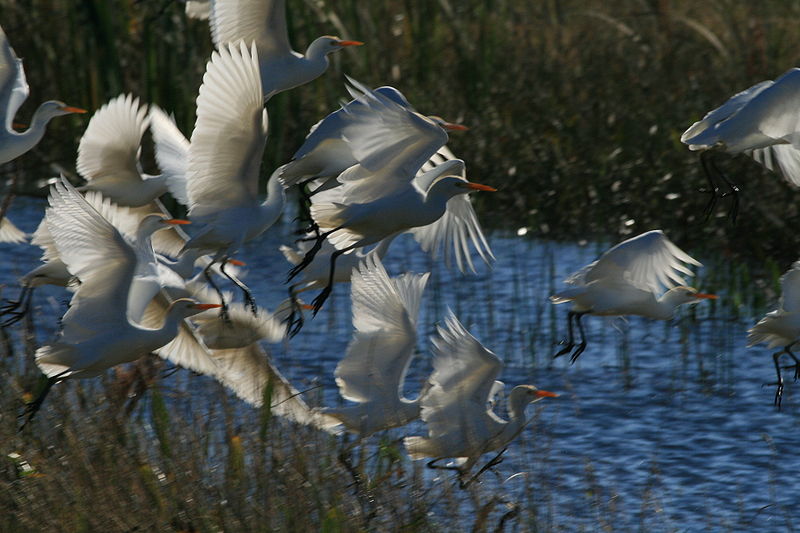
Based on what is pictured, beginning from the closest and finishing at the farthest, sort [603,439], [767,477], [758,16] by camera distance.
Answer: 1. [767,477]
2. [603,439]
3. [758,16]

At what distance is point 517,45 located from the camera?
9773 millimetres

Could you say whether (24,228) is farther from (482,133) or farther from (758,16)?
(758,16)

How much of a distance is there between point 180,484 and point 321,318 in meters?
3.37

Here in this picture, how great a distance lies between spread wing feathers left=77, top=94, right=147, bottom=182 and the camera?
551 centimetres

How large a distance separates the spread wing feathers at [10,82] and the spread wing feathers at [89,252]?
5.06 feet

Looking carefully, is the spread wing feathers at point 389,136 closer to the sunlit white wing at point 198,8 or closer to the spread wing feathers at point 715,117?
the spread wing feathers at point 715,117

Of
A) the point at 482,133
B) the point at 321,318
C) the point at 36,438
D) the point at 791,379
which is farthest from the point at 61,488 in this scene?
the point at 482,133

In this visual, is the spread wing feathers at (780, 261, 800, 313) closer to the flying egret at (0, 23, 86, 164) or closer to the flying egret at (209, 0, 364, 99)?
the flying egret at (209, 0, 364, 99)

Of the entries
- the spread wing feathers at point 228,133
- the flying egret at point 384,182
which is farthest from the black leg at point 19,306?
the flying egret at point 384,182

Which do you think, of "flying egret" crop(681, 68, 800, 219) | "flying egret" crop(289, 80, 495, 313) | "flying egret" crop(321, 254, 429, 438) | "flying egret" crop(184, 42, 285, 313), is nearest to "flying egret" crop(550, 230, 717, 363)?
"flying egret" crop(681, 68, 800, 219)

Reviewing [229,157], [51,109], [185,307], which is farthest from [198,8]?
[185,307]

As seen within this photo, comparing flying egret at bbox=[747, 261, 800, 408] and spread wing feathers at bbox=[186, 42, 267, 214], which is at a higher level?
spread wing feathers at bbox=[186, 42, 267, 214]

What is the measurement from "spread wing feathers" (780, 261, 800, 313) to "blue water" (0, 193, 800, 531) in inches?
19.6

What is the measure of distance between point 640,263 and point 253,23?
1852 millimetres
